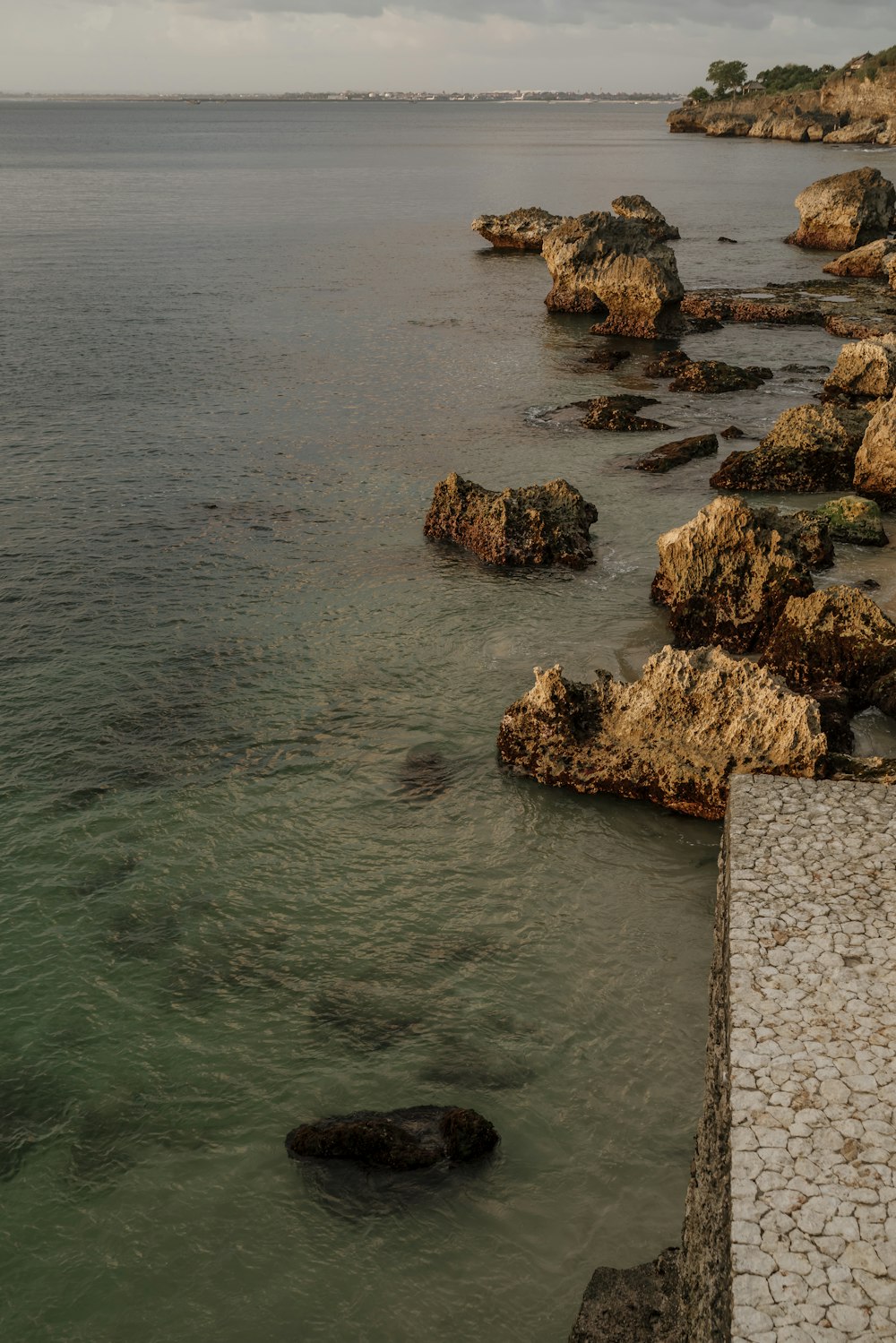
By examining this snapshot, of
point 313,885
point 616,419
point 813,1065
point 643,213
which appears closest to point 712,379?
point 616,419

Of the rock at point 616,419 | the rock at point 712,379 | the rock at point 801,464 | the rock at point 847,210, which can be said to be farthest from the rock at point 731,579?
the rock at point 847,210

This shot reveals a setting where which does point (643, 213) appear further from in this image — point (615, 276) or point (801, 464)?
point (801, 464)

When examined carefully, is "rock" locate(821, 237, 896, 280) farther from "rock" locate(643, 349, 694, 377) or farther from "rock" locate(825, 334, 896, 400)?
"rock" locate(825, 334, 896, 400)

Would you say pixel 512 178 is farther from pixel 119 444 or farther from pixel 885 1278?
pixel 885 1278

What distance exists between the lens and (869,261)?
178ft

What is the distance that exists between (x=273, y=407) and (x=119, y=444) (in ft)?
17.6

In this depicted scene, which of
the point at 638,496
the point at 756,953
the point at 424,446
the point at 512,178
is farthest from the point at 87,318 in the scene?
the point at 512,178

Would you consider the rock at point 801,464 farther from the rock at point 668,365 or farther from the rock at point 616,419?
the rock at point 668,365

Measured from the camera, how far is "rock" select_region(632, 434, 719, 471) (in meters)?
28.4

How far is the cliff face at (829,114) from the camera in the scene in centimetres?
14162

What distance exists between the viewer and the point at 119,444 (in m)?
30.8

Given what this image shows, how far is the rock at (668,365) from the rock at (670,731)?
24.2 meters

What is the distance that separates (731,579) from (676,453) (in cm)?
1019

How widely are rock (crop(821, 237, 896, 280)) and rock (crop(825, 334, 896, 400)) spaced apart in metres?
24.1
